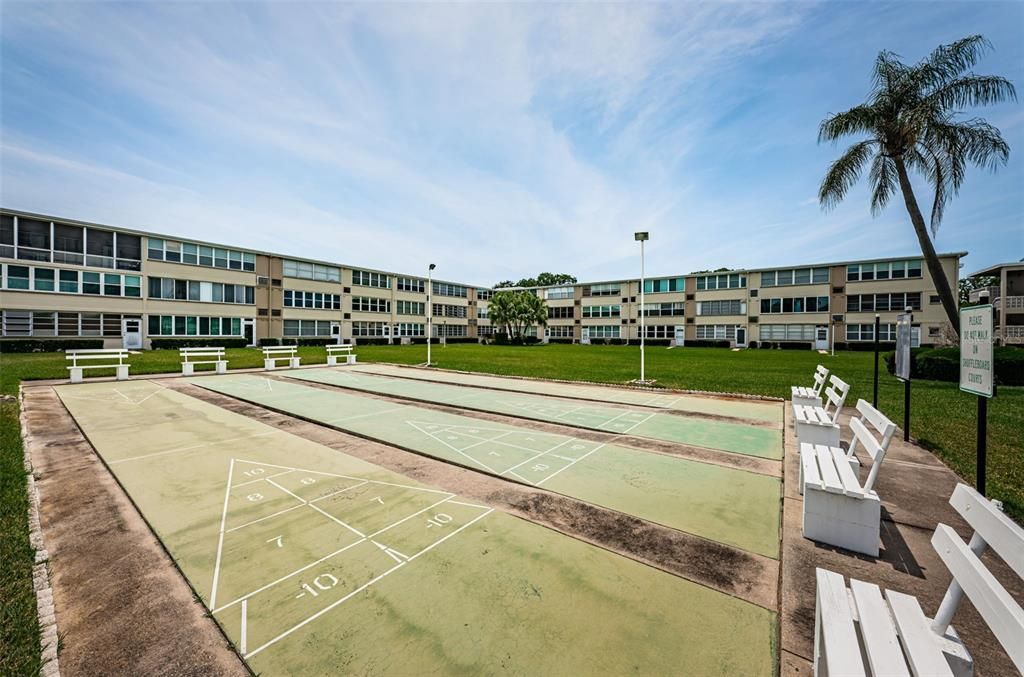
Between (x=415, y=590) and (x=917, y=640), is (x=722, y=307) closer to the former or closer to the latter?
(x=917, y=640)

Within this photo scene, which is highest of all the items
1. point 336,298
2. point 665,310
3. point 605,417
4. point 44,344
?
point 336,298

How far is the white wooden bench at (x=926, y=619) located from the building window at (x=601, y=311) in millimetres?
61960

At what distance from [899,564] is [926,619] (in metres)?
1.91

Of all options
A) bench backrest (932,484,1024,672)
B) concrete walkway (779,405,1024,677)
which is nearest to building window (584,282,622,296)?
concrete walkway (779,405,1024,677)

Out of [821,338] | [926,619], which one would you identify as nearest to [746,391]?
[926,619]

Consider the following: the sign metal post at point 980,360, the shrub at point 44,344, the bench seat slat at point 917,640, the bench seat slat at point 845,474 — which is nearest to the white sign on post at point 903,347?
the sign metal post at point 980,360

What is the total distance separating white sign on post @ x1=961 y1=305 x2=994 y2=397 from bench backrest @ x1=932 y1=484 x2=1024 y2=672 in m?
2.59

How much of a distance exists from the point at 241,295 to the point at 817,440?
49.0 m

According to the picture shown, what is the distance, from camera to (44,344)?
99.0ft

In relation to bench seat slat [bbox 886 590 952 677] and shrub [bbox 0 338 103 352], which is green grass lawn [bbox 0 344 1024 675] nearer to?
bench seat slat [bbox 886 590 952 677]

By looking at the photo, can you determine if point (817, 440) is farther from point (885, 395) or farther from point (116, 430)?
point (116, 430)

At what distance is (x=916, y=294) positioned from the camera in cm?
4134

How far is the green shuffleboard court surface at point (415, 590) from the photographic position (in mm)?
2652

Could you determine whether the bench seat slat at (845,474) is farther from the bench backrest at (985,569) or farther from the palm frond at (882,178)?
the palm frond at (882,178)
